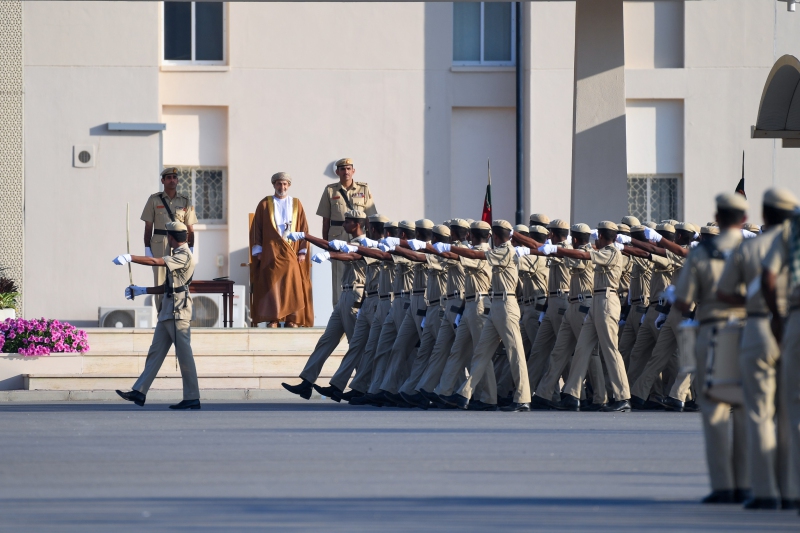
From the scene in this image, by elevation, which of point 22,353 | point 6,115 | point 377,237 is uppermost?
point 6,115

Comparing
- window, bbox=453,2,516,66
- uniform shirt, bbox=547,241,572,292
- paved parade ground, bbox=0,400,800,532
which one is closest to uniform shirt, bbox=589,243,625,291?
uniform shirt, bbox=547,241,572,292

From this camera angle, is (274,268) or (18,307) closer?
(274,268)

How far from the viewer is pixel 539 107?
27.0m

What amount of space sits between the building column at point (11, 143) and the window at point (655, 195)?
11.2 meters

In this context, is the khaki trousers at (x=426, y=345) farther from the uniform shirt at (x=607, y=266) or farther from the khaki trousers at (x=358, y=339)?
the uniform shirt at (x=607, y=266)

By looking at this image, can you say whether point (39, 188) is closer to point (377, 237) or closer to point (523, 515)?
point (377, 237)

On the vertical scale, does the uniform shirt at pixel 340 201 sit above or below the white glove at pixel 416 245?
above

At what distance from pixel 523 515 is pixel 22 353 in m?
13.3

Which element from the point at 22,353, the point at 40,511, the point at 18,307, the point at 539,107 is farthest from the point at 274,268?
the point at 40,511

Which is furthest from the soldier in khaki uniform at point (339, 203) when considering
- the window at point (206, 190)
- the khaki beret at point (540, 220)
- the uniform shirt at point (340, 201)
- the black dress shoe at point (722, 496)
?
the black dress shoe at point (722, 496)

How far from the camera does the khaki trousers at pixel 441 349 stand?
16172mm

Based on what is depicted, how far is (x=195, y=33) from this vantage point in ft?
89.5

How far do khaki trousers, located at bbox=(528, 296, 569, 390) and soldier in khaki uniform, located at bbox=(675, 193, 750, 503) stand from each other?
7375 mm

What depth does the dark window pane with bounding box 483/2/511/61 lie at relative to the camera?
2791 cm
